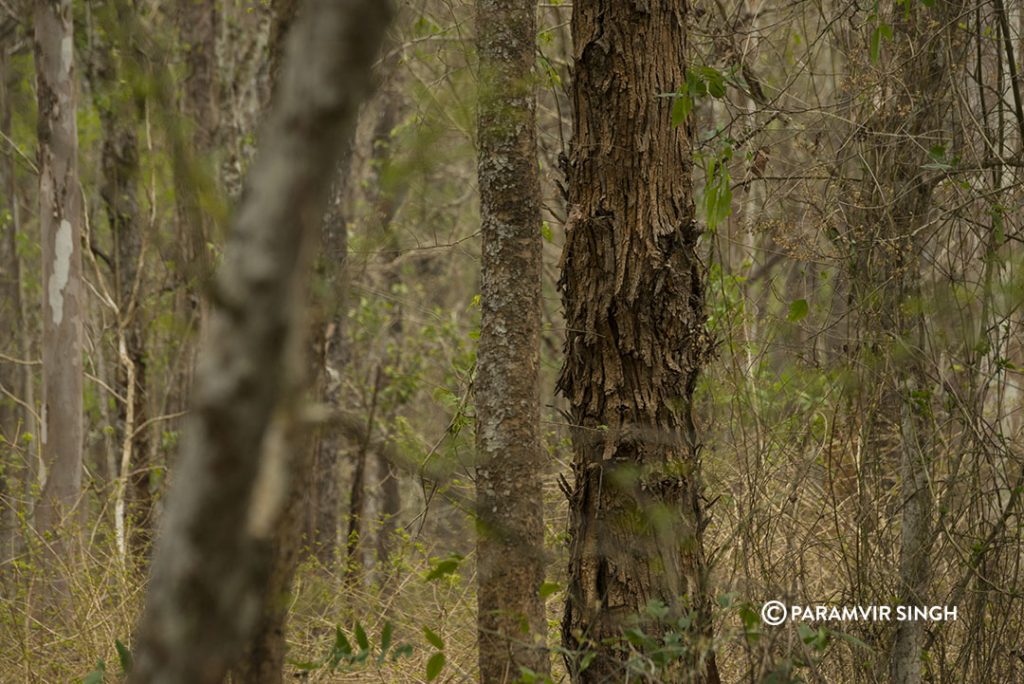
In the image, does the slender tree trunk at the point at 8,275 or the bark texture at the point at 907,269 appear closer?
Result: the bark texture at the point at 907,269

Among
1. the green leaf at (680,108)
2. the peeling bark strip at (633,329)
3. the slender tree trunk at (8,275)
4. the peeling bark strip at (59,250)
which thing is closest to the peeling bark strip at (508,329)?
the peeling bark strip at (633,329)

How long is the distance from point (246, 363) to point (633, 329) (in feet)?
7.84

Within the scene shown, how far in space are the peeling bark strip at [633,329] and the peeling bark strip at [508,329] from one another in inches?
10.2

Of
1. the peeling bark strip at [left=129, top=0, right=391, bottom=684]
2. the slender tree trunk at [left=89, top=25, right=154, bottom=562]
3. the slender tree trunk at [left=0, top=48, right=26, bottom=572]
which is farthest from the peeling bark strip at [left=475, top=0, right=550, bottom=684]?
the slender tree trunk at [left=0, top=48, right=26, bottom=572]

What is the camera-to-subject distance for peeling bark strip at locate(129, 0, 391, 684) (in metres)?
1.33

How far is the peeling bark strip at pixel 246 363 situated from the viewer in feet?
4.38

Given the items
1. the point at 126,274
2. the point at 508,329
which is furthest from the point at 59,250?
the point at 508,329

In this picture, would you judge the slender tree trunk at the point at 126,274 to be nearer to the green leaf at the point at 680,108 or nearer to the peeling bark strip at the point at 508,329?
the peeling bark strip at the point at 508,329

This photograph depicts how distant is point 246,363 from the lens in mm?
1333

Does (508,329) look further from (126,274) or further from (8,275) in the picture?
(8,275)

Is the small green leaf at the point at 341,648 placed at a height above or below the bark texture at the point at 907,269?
below

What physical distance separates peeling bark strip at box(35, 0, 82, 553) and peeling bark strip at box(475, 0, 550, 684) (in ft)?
18.0

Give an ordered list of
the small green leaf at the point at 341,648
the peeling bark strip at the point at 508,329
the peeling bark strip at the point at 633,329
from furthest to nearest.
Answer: the peeling bark strip at the point at 508,329 < the peeling bark strip at the point at 633,329 < the small green leaf at the point at 341,648

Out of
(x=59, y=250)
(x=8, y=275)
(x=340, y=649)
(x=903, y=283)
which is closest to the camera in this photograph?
(x=340, y=649)
